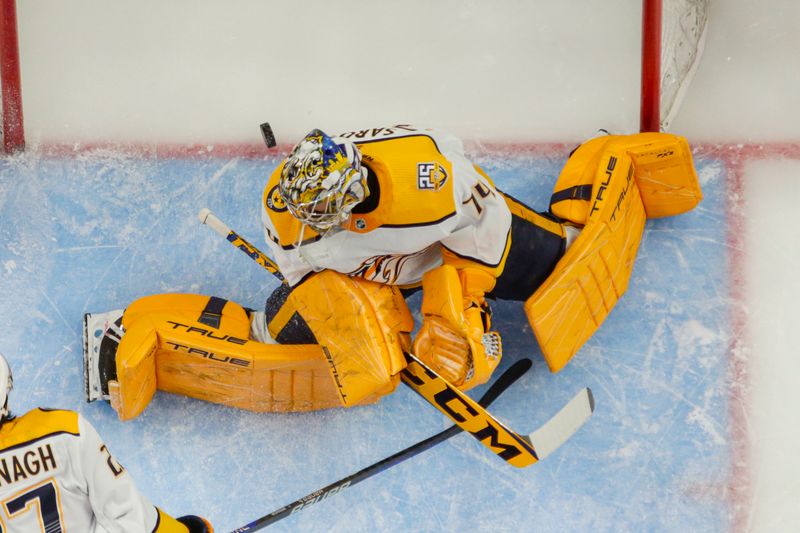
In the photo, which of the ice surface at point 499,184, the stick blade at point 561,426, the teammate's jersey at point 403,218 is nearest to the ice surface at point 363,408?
the ice surface at point 499,184

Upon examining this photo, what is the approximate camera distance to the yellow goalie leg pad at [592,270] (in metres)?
3.09

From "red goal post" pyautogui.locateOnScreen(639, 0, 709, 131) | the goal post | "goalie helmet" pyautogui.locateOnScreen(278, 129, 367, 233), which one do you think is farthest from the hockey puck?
"red goal post" pyautogui.locateOnScreen(639, 0, 709, 131)

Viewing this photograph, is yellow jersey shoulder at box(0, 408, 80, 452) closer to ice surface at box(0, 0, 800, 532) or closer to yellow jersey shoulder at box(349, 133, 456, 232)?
yellow jersey shoulder at box(349, 133, 456, 232)

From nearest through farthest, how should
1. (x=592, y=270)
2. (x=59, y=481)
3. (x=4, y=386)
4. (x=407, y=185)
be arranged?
(x=4, y=386) → (x=59, y=481) → (x=407, y=185) → (x=592, y=270)

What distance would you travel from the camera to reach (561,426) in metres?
2.91

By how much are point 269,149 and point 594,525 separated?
1.56 metres

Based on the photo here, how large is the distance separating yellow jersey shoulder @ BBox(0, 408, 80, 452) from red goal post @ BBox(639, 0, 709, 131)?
1.99 m

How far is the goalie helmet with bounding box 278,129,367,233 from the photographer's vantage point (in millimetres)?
2447

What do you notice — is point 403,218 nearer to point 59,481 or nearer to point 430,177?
point 430,177

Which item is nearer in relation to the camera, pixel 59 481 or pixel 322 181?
pixel 59 481

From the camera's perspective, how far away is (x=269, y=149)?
3.48m

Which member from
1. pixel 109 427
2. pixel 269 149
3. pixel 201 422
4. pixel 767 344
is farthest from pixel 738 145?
pixel 109 427

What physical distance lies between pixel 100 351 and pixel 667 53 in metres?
1.97

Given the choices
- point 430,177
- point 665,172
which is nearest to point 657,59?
point 665,172
